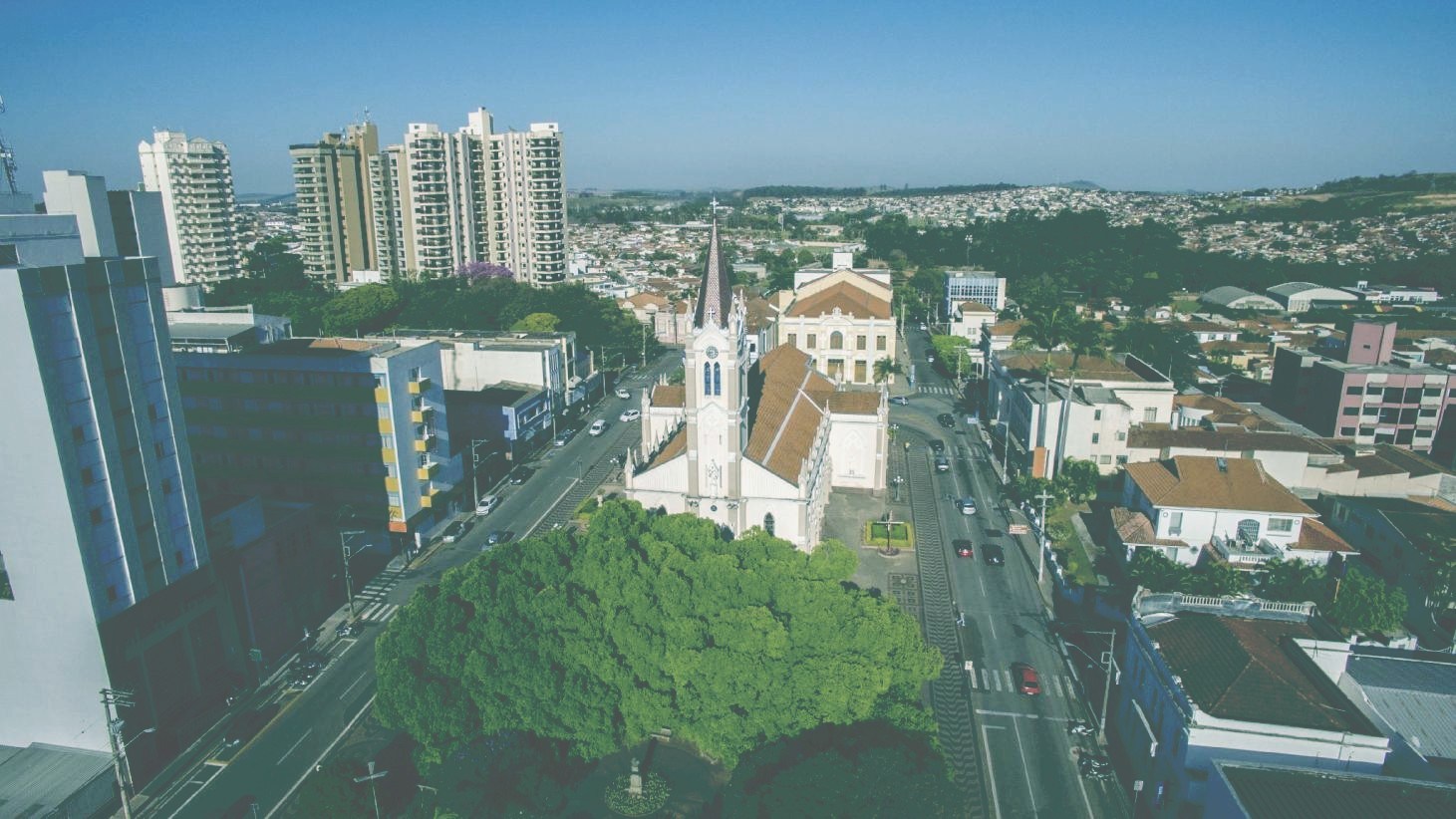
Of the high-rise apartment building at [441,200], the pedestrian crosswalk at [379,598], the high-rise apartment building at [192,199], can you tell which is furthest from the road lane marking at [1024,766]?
the high-rise apartment building at [192,199]

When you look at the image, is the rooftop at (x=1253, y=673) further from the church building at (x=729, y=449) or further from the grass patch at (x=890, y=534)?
the church building at (x=729, y=449)

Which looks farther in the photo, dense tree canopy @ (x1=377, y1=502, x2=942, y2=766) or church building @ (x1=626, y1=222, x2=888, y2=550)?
church building @ (x1=626, y1=222, x2=888, y2=550)

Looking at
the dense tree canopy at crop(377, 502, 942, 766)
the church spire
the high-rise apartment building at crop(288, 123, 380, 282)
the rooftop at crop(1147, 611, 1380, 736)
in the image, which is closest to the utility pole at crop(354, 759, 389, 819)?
the dense tree canopy at crop(377, 502, 942, 766)

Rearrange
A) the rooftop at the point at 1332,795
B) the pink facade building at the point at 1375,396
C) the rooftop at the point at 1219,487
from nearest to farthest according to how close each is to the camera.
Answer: the rooftop at the point at 1332,795 → the rooftop at the point at 1219,487 → the pink facade building at the point at 1375,396

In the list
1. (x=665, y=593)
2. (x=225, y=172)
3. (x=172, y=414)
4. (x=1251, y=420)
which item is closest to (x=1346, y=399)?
(x=1251, y=420)

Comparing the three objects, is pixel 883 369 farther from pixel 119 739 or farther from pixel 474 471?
pixel 119 739

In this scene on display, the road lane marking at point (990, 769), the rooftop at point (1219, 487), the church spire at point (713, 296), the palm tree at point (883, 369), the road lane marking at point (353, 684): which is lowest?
the road lane marking at point (353, 684)

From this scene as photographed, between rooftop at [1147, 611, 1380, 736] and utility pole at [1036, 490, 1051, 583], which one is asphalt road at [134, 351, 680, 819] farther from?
rooftop at [1147, 611, 1380, 736]

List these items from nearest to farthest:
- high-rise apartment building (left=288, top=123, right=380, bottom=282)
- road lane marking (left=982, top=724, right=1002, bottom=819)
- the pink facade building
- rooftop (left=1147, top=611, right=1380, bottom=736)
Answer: rooftop (left=1147, top=611, right=1380, bottom=736) < road lane marking (left=982, top=724, right=1002, bottom=819) < the pink facade building < high-rise apartment building (left=288, top=123, right=380, bottom=282)
